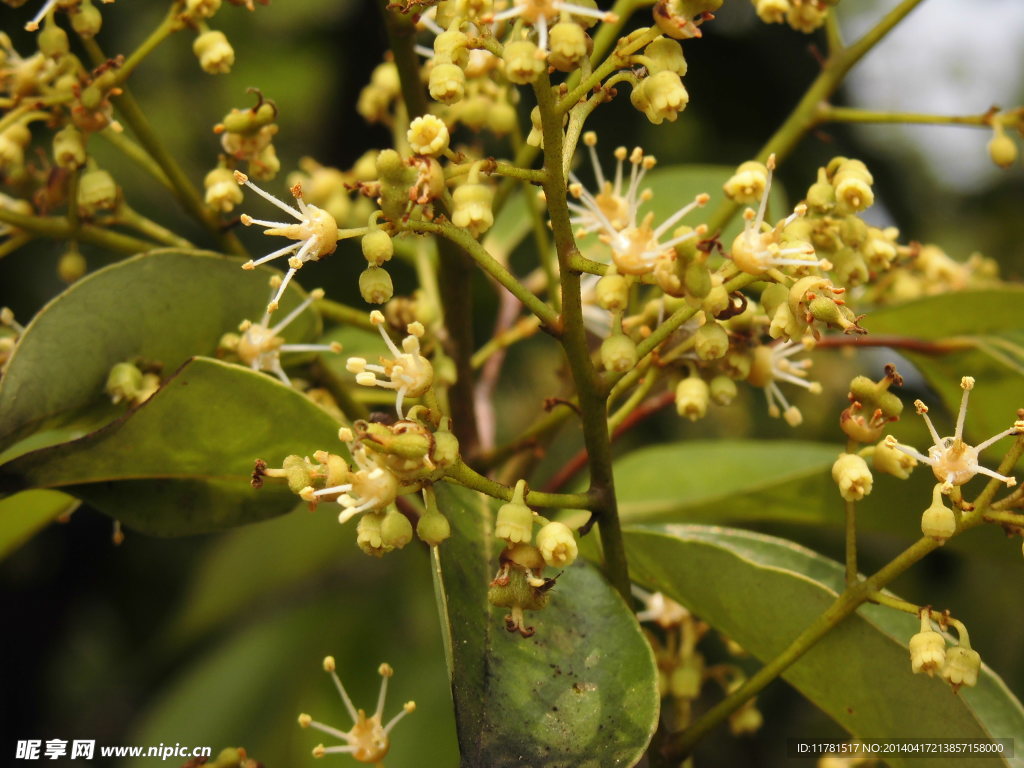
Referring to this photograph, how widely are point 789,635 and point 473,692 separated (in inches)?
15.8

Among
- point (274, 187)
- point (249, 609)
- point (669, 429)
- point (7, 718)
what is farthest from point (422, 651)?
point (274, 187)

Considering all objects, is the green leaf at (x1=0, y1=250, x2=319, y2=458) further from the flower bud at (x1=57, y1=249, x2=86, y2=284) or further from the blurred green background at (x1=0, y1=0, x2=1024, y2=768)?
the blurred green background at (x1=0, y1=0, x2=1024, y2=768)

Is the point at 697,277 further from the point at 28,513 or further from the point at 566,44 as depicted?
the point at 28,513

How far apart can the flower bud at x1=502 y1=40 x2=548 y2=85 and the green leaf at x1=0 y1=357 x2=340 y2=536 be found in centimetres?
46

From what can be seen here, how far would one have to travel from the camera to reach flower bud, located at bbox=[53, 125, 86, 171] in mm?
1396

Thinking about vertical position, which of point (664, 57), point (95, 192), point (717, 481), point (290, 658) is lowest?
point (290, 658)

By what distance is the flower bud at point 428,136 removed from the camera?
1.08 metres

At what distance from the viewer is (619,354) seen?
109 centimetres

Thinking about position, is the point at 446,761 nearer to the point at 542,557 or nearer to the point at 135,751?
the point at 135,751

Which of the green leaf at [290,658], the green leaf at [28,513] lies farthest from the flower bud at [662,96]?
the green leaf at [290,658]

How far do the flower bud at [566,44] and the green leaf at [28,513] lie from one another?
963 mm

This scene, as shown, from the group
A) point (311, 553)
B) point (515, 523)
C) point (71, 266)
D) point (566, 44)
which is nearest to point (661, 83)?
point (566, 44)

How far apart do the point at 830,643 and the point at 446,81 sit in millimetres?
719

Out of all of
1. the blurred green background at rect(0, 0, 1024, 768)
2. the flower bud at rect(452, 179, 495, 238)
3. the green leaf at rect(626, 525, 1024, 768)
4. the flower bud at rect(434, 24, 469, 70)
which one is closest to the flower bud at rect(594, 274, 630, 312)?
the flower bud at rect(452, 179, 495, 238)
